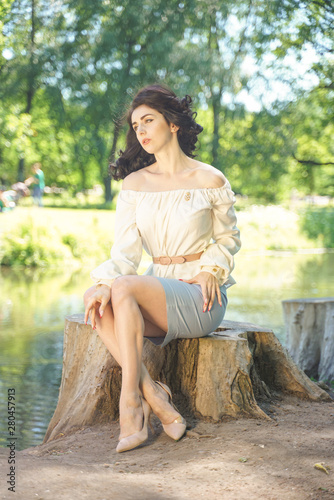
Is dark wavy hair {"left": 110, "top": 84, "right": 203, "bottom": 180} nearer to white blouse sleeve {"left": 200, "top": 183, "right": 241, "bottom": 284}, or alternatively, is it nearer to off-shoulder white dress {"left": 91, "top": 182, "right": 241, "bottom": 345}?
off-shoulder white dress {"left": 91, "top": 182, "right": 241, "bottom": 345}

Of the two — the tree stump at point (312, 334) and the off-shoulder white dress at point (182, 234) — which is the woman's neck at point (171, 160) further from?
the tree stump at point (312, 334)

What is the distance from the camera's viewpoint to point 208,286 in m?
3.54

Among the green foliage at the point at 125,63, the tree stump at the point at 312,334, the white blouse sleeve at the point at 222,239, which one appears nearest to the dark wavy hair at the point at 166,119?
the white blouse sleeve at the point at 222,239

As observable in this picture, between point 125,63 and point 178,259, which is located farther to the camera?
point 125,63

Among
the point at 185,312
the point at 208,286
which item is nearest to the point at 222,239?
the point at 208,286

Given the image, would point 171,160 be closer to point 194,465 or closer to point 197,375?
point 197,375

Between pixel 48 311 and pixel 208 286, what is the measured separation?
6466mm

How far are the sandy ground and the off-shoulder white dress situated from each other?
1.98ft

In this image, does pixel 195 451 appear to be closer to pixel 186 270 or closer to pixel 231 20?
pixel 186 270

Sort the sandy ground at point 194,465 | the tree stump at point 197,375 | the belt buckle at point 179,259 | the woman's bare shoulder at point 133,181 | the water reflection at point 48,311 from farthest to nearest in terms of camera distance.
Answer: the water reflection at point 48,311 < the woman's bare shoulder at point 133,181 < the belt buckle at point 179,259 < the tree stump at point 197,375 < the sandy ground at point 194,465

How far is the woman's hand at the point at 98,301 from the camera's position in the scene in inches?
132

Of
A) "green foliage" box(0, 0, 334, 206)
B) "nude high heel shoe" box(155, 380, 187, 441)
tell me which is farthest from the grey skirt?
"green foliage" box(0, 0, 334, 206)

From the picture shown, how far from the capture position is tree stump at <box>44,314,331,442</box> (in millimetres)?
3590

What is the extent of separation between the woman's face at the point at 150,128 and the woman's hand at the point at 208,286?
81 centimetres
